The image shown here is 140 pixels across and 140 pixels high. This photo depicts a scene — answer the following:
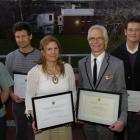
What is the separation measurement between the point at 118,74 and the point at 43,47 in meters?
0.64

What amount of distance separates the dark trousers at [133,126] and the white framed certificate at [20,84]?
1.09 metres

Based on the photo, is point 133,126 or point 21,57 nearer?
point 133,126

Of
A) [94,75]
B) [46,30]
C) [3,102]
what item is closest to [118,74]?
[94,75]

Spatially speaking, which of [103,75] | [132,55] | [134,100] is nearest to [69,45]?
[132,55]

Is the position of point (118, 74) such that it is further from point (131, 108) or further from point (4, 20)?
point (4, 20)

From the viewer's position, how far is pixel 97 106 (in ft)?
9.19

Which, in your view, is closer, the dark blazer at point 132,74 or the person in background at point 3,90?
the person in background at point 3,90

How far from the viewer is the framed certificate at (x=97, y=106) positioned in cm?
275

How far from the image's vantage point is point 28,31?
11.7ft

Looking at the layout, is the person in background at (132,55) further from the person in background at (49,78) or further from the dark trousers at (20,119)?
the dark trousers at (20,119)

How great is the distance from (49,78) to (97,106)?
451mm

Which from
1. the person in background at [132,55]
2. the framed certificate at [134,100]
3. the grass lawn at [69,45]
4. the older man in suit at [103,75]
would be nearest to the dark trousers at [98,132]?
the older man in suit at [103,75]

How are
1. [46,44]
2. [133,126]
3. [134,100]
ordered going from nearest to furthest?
[46,44] → [134,100] → [133,126]

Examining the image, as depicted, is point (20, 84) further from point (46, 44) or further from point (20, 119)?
point (46, 44)
